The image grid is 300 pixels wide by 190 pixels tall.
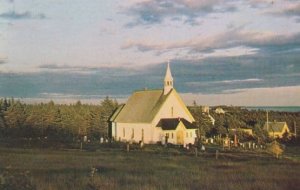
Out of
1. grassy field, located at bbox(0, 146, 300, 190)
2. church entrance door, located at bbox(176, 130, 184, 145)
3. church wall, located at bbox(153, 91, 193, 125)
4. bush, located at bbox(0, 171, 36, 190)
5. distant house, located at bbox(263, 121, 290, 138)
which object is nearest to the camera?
bush, located at bbox(0, 171, 36, 190)

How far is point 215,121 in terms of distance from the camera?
64562 mm

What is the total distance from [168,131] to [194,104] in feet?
70.2

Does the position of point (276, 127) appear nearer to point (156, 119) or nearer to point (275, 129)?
point (275, 129)

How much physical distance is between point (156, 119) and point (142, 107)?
458 cm

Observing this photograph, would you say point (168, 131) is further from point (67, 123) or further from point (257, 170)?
point (257, 170)

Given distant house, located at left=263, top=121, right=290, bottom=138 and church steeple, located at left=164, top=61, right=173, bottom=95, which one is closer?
church steeple, located at left=164, top=61, right=173, bottom=95

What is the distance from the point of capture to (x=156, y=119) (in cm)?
5597

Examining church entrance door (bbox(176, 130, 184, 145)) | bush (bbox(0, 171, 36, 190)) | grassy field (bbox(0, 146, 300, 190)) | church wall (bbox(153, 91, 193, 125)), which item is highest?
church wall (bbox(153, 91, 193, 125))

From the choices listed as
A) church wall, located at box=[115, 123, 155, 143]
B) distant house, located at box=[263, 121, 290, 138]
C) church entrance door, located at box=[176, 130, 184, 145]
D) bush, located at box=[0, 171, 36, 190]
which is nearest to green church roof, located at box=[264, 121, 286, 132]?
distant house, located at box=[263, 121, 290, 138]

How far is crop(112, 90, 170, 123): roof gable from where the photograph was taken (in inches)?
2265

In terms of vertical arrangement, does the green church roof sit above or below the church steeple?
below

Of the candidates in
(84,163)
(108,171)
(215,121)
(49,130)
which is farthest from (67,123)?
(108,171)

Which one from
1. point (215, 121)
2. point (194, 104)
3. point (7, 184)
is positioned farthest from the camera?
point (194, 104)

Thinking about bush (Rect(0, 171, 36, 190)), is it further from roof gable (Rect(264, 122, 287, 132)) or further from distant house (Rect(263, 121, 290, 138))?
roof gable (Rect(264, 122, 287, 132))
